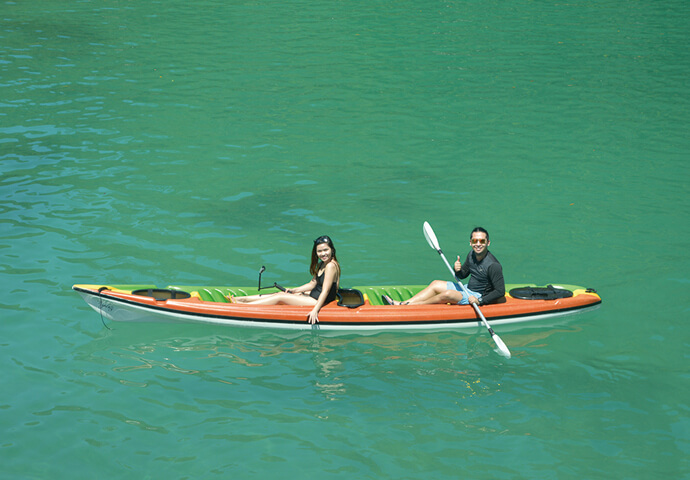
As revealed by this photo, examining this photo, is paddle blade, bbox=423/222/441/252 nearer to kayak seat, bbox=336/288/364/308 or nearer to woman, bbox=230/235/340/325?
kayak seat, bbox=336/288/364/308

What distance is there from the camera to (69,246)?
451 inches

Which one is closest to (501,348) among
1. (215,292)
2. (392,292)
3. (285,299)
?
(392,292)

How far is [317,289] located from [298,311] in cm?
46

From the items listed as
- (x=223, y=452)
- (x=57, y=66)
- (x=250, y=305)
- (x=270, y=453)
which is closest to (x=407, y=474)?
(x=270, y=453)

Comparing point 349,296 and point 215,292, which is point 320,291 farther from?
point 215,292

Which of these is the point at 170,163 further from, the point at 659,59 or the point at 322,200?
the point at 659,59

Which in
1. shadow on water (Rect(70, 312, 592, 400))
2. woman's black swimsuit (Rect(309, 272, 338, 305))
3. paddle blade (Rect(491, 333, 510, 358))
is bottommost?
shadow on water (Rect(70, 312, 592, 400))

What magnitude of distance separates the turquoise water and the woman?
51 cm

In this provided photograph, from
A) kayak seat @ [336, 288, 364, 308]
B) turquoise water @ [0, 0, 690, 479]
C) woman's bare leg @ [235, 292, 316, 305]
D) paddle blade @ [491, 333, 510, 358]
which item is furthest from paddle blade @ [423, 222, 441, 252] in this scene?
woman's bare leg @ [235, 292, 316, 305]

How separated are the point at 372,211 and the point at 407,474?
669 centimetres

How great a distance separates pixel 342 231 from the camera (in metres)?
12.1

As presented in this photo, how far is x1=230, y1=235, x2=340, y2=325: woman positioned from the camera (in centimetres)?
912

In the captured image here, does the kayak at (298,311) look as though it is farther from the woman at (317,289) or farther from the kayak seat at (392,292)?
the kayak seat at (392,292)

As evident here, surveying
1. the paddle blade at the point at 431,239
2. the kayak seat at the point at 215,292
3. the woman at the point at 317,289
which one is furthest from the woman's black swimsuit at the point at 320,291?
the paddle blade at the point at 431,239
